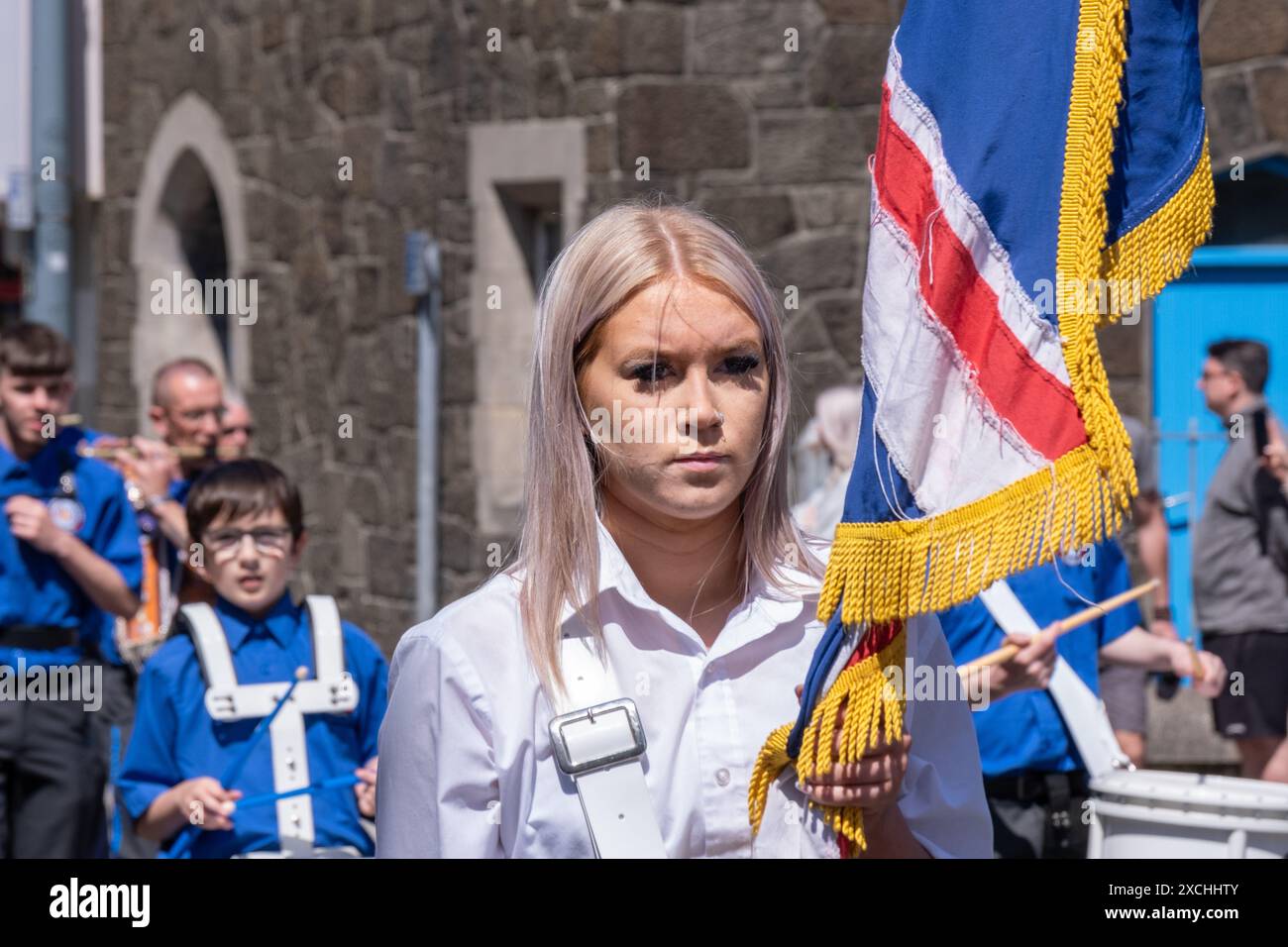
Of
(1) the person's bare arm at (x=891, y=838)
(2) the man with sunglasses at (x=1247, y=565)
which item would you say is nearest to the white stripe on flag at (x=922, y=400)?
(1) the person's bare arm at (x=891, y=838)

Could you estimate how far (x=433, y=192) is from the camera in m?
9.48

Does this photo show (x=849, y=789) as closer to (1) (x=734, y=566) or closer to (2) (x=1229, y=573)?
(1) (x=734, y=566)

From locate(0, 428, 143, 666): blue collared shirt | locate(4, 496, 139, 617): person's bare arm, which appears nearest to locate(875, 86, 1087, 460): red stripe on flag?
locate(4, 496, 139, 617): person's bare arm

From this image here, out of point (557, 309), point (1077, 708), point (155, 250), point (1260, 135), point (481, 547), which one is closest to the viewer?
point (557, 309)

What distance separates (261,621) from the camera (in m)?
4.27

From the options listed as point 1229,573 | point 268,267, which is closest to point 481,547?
point 268,267

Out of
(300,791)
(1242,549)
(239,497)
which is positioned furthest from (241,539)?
(1242,549)

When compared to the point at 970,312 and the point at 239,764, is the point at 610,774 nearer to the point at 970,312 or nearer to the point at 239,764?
the point at 970,312

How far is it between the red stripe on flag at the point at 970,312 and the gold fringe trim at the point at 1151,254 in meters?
0.12

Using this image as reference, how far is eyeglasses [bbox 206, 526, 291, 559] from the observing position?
4.34m

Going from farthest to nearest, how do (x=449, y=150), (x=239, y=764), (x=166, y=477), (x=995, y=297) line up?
(x=449, y=150), (x=166, y=477), (x=239, y=764), (x=995, y=297)

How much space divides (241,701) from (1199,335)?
18.1 feet
